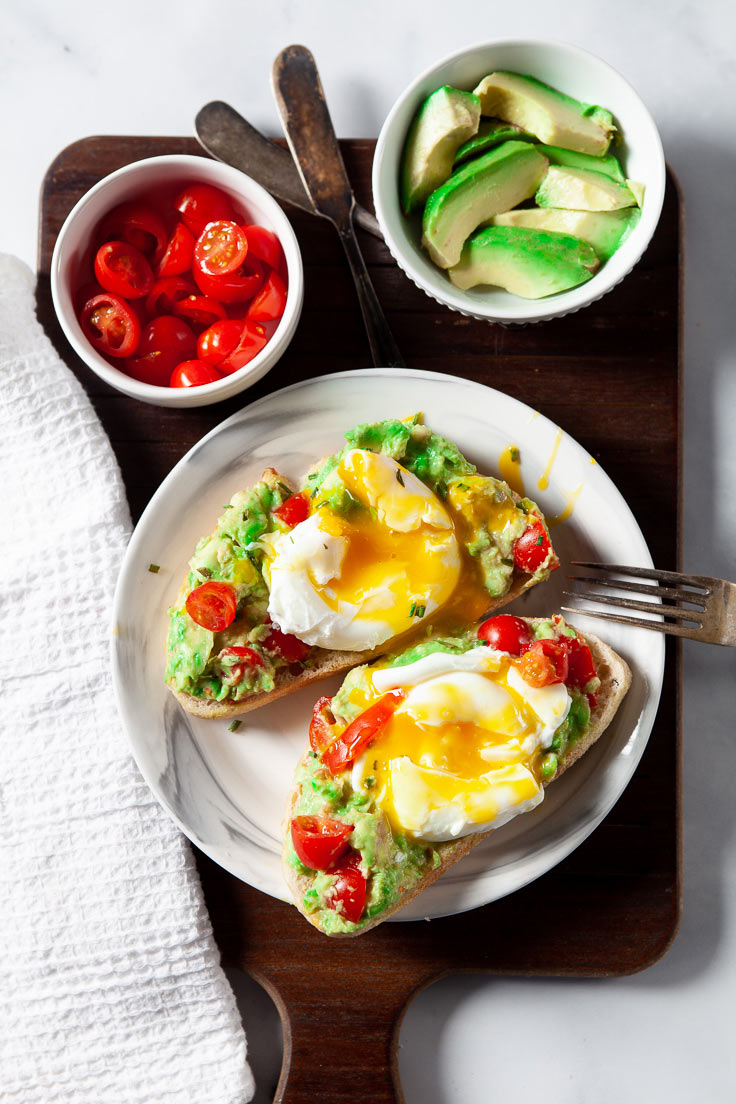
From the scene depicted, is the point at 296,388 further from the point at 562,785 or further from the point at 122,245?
the point at 562,785

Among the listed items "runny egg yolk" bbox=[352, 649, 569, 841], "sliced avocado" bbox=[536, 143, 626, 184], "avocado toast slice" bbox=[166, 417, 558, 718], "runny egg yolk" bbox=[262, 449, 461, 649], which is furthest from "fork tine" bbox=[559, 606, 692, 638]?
"sliced avocado" bbox=[536, 143, 626, 184]

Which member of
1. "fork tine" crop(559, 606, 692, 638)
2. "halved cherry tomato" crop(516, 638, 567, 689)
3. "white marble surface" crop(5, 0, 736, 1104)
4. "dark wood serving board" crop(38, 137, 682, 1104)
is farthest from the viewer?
"white marble surface" crop(5, 0, 736, 1104)

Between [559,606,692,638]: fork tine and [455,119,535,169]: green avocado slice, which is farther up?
[455,119,535,169]: green avocado slice

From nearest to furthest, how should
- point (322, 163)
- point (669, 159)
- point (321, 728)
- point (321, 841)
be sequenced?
point (321, 841), point (321, 728), point (322, 163), point (669, 159)

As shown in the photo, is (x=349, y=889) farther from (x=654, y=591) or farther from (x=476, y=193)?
(x=476, y=193)

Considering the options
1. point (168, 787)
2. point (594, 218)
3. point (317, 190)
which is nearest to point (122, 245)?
point (317, 190)

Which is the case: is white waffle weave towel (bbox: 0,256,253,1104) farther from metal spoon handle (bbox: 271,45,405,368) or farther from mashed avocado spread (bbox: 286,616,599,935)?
metal spoon handle (bbox: 271,45,405,368)

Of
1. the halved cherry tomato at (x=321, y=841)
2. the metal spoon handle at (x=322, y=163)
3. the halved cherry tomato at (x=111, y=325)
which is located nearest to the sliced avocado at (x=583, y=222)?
the metal spoon handle at (x=322, y=163)

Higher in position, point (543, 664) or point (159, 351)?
point (159, 351)

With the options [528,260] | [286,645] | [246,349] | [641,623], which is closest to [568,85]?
[528,260]
